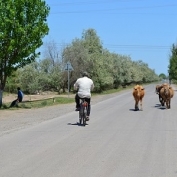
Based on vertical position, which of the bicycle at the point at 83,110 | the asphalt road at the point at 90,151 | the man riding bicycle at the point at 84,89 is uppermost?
the man riding bicycle at the point at 84,89

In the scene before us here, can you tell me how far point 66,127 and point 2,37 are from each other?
43.1 feet

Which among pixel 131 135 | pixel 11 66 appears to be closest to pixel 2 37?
pixel 11 66

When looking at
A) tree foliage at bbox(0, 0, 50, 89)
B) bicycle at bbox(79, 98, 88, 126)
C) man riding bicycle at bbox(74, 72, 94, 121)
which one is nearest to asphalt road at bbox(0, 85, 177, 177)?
bicycle at bbox(79, 98, 88, 126)

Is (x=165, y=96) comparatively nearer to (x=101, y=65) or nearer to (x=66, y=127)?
(x=66, y=127)

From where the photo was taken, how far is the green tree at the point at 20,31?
27000 mm

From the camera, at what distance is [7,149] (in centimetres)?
1042

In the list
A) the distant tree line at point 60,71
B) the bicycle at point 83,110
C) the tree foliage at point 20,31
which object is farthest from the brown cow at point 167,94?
the distant tree line at point 60,71

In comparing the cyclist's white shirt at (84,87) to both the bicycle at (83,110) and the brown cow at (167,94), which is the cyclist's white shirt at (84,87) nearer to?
the bicycle at (83,110)

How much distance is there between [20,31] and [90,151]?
1809 centimetres

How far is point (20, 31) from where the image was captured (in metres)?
26.9

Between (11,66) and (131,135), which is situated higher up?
(11,66)

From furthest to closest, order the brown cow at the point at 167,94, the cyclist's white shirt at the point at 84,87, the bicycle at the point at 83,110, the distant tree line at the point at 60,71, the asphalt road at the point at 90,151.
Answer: the distant tree line at the point at 60,71 → the brown cow at the point at 167,94 → the cyclist's white shirt at the point at 84,87 → the bicycle at the point at 83,110 → the asphalt road at the point at 90,151

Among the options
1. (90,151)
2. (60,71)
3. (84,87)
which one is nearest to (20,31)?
(84,87)

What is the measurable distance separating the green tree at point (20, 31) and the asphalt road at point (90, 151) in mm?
12916
